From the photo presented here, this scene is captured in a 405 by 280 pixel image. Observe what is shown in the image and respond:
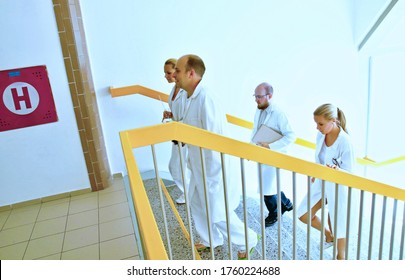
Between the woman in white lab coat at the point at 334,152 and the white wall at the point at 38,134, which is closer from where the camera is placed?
the woman in white lab coat at the point at 334,152

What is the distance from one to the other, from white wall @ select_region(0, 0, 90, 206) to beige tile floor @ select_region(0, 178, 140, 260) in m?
0.22

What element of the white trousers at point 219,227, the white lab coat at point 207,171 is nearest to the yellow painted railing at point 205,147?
the white lab coat at point 207,171

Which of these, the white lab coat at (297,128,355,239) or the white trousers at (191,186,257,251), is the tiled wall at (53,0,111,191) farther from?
the white lab coat at (297,128,355,239)

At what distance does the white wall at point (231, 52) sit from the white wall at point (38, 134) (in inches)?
17.2

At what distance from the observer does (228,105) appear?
13.1ft

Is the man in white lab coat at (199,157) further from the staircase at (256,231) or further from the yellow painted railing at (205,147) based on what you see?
the yellow painted railing at (205,147)

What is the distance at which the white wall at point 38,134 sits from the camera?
9.16ft

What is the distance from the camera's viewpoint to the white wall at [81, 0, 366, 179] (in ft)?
11.1

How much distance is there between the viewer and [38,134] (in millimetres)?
3037

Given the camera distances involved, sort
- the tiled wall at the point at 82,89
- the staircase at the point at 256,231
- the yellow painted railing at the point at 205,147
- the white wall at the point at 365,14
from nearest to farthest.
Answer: the yellow painted railing at the point at 205,147 < the staircase at the point at 256,231 < the tiled wall at the point at 82,89 < the white wall at the point at 365,14

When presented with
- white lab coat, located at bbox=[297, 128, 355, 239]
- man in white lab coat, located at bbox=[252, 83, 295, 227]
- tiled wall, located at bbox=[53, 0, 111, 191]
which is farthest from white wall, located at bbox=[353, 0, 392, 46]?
tiled wall, located at bbox=[53, 0, 111, 191]

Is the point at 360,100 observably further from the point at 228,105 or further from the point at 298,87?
the point at 228,105

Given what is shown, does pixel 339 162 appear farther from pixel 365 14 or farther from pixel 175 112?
pixel 365 14

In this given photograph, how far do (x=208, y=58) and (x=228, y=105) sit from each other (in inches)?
26.4
